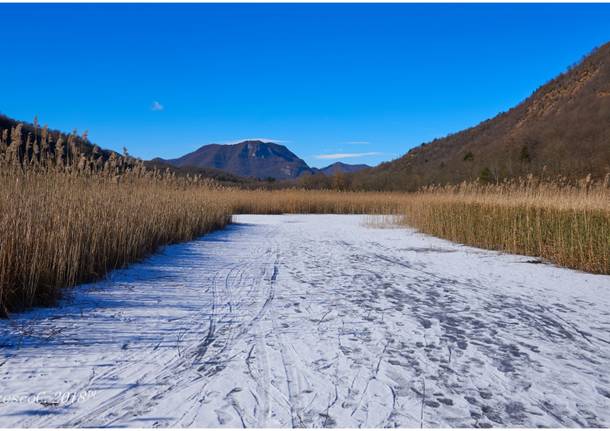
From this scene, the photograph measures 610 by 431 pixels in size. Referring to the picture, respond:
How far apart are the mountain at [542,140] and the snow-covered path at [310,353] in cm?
1541

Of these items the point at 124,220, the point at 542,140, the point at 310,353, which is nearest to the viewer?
the point at 310,353

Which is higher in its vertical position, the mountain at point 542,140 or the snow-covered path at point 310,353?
the mountain at point 542,140

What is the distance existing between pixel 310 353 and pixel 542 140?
3620 cm

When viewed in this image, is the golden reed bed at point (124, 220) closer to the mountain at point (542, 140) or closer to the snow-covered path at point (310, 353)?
the snow-covered path at point (310, 353)

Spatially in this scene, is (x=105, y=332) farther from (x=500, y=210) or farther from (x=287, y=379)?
(x=500, y=210)

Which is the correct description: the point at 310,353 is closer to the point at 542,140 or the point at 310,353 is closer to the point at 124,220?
the point at 124,220

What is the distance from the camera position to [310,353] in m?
3.30

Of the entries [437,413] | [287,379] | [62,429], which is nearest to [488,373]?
[437,413]

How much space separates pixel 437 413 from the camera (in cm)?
243

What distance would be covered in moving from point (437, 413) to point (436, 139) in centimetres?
6212

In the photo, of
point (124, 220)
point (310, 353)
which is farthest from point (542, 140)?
point (310, 353)

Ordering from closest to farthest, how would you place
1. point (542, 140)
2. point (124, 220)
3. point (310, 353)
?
point (310, 353)
point (124, 220)
point (542, 140)

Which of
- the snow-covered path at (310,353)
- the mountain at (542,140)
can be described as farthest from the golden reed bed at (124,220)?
the mountain at (542,140)

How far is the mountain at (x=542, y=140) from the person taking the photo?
2446 cm
